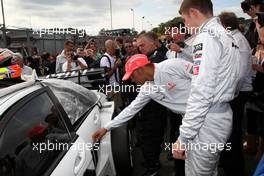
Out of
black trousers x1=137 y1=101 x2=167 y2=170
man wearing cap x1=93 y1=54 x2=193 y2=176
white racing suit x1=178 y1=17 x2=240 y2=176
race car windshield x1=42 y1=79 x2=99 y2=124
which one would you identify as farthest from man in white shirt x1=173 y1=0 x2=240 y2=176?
black trousers x1=137 y1=101 x2=167 y2=170

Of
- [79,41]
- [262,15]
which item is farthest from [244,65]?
[79,41]

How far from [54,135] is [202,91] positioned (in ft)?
3.62

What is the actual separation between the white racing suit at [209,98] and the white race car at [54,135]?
807 millimetres

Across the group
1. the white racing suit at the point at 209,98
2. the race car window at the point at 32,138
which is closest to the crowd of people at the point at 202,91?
the white racing suit at the point at 209,98

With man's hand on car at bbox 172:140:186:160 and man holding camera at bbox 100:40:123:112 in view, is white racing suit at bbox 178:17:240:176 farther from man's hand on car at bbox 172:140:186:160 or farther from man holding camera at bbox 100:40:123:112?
man holding camera at bbox 100:40:123:112

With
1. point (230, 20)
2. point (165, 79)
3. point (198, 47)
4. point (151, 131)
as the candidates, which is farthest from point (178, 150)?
point (230, 20)

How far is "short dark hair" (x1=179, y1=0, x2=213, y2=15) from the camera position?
2324 mm

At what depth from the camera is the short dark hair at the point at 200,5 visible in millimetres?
2324

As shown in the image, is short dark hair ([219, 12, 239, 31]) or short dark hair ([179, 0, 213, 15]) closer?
short dark hair ([179, 0, 213, 15])

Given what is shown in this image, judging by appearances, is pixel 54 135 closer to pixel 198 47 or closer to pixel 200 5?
pixel 198 47

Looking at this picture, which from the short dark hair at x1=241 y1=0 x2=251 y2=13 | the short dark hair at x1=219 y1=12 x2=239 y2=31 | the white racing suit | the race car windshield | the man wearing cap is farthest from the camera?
the short dark hair at x1=219 y1=12 x2=239 y2=31

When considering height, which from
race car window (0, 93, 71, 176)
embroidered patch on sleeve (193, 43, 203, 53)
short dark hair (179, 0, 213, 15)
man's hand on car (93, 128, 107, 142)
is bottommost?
man's hand on car (93, 128, 107, 142)

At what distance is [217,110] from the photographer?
2.34m

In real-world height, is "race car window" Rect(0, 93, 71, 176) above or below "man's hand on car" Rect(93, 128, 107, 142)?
above
